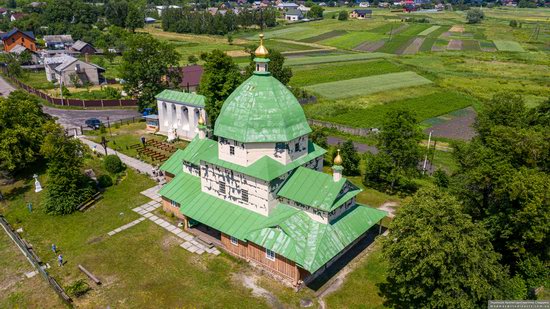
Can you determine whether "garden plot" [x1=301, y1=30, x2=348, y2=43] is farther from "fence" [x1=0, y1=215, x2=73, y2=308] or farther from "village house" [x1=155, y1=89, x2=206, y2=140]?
"fence" [x1=0, y1=215, x2=73, y2=308]

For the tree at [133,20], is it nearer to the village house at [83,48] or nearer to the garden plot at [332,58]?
the village house at [83,48]

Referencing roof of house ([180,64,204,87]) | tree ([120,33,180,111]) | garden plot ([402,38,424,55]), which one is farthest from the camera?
garden plot ([402,38,424,55])

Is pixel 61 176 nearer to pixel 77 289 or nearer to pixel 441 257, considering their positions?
pixel 77 289

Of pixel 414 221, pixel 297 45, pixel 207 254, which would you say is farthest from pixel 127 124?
pixel 297 45

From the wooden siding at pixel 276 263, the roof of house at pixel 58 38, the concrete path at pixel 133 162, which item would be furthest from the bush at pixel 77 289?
the roof of house at pixel 58 38

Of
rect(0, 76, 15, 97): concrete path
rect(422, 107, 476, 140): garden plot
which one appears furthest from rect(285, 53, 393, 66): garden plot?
rect(0, 76, 15, 97): concrete path
